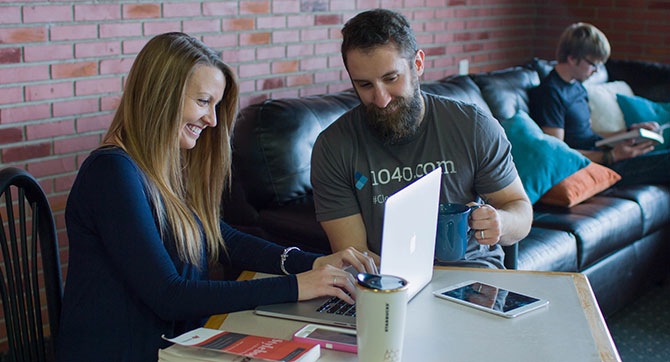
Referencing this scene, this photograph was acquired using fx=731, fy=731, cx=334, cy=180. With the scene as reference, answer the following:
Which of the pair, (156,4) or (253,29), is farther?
(253,29)

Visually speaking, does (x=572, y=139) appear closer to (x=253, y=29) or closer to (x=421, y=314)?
(x=253, y=29)

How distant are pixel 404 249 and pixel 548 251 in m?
1.56

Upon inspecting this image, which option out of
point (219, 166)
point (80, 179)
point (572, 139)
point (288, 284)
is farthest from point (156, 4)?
point (572, 139)

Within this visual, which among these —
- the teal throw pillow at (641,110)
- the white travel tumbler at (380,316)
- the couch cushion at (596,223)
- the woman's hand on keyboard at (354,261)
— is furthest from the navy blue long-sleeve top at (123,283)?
the teal throw pillow at (641,110)

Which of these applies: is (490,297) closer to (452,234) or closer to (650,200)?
(452,234)

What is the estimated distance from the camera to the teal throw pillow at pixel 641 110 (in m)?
4.01

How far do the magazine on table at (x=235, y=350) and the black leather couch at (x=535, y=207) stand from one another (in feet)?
3.86

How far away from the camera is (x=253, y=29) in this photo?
306cm

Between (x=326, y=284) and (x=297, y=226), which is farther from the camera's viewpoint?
(x=297, y=226)

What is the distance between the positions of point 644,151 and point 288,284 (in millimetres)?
2750

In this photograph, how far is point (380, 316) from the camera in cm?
109

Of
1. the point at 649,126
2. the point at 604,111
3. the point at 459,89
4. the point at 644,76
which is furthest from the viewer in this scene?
the point at 644,76

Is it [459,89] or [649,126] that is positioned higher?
[459,89]

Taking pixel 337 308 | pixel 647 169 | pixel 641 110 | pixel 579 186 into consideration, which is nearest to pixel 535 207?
pixel 579 186
